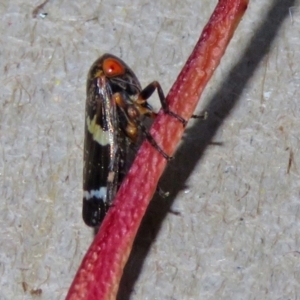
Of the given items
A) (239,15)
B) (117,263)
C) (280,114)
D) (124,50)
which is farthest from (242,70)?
(117,263)

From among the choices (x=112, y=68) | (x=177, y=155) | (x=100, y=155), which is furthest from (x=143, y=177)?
(x=177, y=155)

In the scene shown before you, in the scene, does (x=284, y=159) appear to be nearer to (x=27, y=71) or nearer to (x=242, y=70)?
(x=242, y=70)

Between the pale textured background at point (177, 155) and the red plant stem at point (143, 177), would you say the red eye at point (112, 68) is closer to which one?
the pale textured background at point (177, 155)

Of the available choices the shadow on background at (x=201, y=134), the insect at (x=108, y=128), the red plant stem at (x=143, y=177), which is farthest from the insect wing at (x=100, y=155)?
the red plant stem at (x=143, y=177)

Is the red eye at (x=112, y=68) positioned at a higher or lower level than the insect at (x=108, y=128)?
higher

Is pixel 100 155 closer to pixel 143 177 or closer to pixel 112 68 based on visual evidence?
pixel 112 68

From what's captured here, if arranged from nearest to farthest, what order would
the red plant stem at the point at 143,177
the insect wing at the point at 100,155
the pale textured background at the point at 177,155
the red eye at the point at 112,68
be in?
the red plant stem at the point at 143,177 < the insect wing at the point at 100,155 < the red eye at the point at 112,68 < the pale textured background at the point at 177,155
